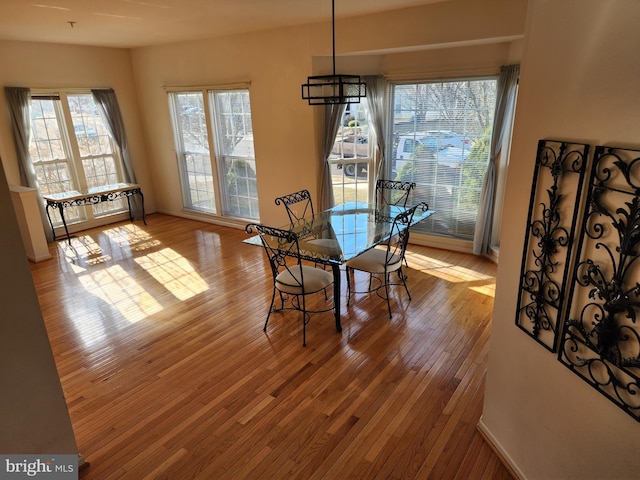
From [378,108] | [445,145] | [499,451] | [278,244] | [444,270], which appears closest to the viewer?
[499,451]

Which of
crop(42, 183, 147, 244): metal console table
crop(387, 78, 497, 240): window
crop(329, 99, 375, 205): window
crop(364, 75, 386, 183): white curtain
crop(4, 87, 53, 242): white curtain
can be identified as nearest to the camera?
crop(387, 78, 497, 240): window

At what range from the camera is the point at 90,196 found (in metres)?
6.22

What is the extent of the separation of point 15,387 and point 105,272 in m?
3.33

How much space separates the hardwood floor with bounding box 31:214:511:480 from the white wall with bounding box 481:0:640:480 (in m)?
0.40

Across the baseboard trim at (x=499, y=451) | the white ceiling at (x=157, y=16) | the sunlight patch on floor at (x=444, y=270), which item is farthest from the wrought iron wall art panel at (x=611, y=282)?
the white ceiling at (x=157, y=16)

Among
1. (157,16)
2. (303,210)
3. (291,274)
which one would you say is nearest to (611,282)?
(291,274)

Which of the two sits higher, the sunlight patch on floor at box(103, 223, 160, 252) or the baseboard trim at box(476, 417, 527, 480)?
the sunlight patch on floor at box(103, 223, 160, 252)

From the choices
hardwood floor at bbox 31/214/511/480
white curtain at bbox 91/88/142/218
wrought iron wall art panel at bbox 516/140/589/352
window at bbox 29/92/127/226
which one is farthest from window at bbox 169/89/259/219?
wrought iron wall art panel at bbox 516/140/589/352

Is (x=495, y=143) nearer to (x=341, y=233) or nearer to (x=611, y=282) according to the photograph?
(x=341, y=233)

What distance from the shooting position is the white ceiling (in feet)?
12.3

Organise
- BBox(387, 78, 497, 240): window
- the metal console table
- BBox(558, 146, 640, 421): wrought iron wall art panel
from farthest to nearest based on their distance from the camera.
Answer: the metal console table, BBox(387, 78, 497, 240): window, BBox(558, 146, 640, 421): wrought iron wall art panel

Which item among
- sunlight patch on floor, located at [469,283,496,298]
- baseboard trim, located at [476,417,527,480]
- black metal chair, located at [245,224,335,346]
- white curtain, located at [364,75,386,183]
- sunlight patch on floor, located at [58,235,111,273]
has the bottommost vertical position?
baseboard trim, located at [476,417,527,480]

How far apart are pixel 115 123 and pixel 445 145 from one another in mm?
5357

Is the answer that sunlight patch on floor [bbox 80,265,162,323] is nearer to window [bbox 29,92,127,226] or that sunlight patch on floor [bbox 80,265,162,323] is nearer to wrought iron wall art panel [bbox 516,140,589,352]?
window [bbox 29,92,127,226]
